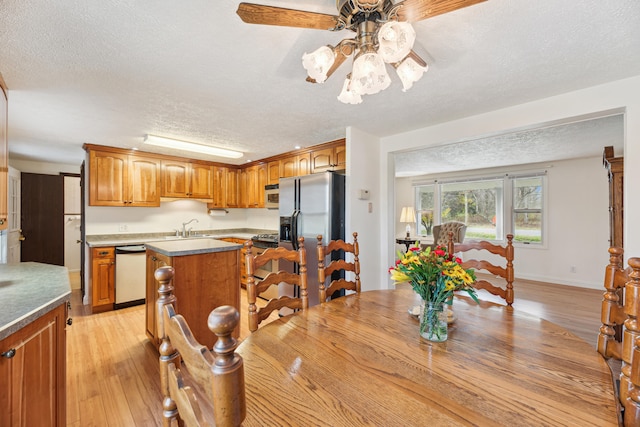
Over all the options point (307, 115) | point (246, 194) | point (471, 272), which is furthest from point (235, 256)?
point (246, 194)

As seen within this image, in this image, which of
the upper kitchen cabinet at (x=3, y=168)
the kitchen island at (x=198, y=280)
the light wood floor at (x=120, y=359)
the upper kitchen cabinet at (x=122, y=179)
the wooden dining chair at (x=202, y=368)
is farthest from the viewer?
the upper kitchen cabinet at (x=122, y=179)

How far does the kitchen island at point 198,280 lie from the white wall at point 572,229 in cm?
557

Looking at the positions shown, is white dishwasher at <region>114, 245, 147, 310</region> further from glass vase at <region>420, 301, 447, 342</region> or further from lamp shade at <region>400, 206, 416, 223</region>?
lamp shade at <region>400, 206, 416, 223</region>

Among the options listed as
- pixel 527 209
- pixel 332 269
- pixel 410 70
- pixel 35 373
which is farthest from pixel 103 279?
pixel 527 209

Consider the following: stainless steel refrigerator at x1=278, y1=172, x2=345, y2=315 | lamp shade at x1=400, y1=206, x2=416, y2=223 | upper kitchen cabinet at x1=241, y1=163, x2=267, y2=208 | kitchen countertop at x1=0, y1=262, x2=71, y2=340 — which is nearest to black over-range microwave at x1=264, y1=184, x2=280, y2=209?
upper kitchen cabinet at x1=241, y1=163, x2=267, y2=208

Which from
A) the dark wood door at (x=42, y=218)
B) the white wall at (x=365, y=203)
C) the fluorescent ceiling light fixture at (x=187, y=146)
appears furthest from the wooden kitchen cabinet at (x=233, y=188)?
the dark wood door at (x=42, y=218)

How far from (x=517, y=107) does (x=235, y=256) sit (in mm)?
2834

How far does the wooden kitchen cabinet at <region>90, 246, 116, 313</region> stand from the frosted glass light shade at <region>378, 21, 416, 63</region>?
3.96 metres

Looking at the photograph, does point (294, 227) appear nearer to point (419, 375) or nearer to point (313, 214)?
point (313, 214)

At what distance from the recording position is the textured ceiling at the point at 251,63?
4.29 feet

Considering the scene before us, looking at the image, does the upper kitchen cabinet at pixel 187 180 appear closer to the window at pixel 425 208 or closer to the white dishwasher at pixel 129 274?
the white dishwasher at pixel 129 274

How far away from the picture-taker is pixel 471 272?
1.22m

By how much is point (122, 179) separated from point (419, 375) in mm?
4466

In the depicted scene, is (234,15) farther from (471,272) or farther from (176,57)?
(471,272)
